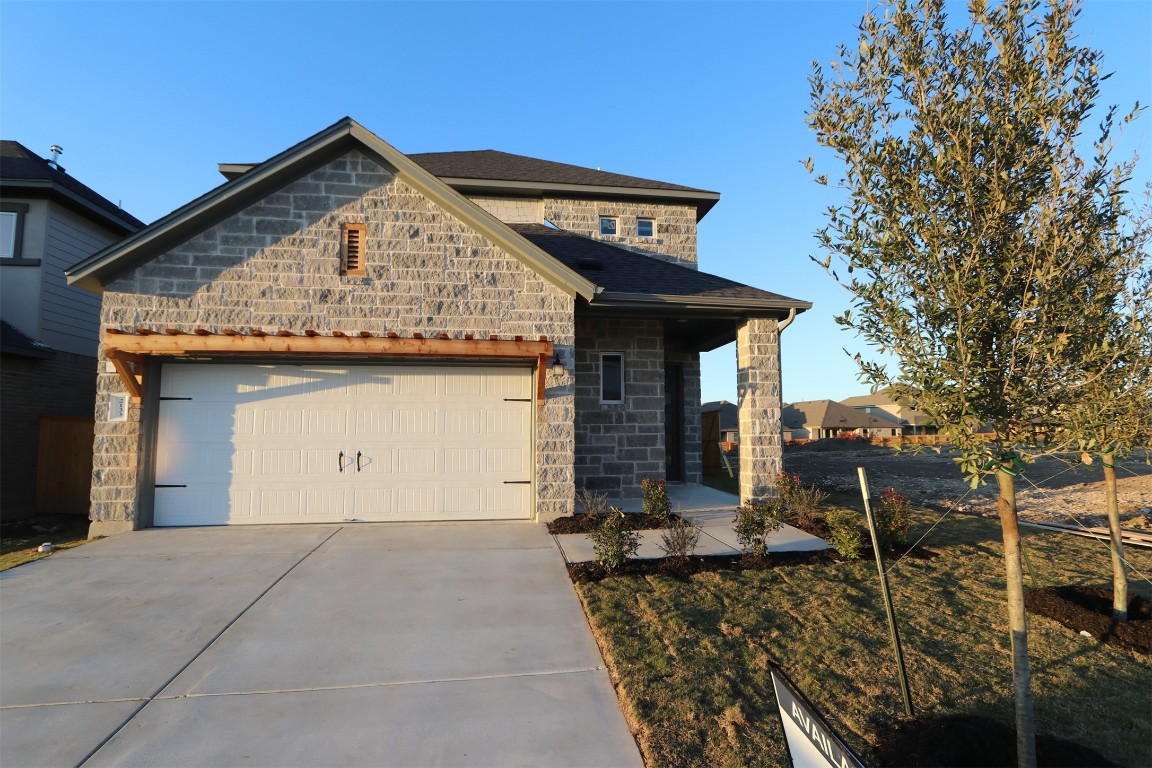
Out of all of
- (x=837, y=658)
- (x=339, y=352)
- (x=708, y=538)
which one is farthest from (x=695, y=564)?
(x=339, y=352)

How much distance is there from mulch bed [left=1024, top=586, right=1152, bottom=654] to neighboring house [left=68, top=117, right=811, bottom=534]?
463cm

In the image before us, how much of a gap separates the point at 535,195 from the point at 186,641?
12023 mm

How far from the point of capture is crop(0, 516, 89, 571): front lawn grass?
7466mm

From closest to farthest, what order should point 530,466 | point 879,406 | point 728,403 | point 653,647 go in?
point 653,647
point 530,466
point 728,403
point 879,406

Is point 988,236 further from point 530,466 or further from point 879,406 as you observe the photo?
point 879,406

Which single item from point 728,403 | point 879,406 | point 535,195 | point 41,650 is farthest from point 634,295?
point 879,406

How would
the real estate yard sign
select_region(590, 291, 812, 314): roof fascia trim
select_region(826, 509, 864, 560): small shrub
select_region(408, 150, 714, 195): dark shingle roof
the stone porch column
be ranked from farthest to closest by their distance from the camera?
select_region(408, 150, 714, 195): dark shingle roof
the stone porch column
select_region(590, 291, 812, 314): roof fascia trim
select_region(826, 509, 864, 560): small shrub
the real estate yard sign

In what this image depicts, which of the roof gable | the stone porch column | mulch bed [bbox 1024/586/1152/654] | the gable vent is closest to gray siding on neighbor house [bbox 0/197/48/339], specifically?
the roof gable

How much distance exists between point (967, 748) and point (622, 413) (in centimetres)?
832

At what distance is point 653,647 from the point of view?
4.49 metres

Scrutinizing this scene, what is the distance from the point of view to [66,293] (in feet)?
38.8

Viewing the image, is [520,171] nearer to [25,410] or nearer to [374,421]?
[374,421]

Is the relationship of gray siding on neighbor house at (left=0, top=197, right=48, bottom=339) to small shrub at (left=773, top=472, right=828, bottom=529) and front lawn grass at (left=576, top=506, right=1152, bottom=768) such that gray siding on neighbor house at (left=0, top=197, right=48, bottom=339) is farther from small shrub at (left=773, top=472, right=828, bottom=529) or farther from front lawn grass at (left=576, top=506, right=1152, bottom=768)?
small shrub at (left=773, top=472, right=828, bottom=529)

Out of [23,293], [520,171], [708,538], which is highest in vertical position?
[520,171]
